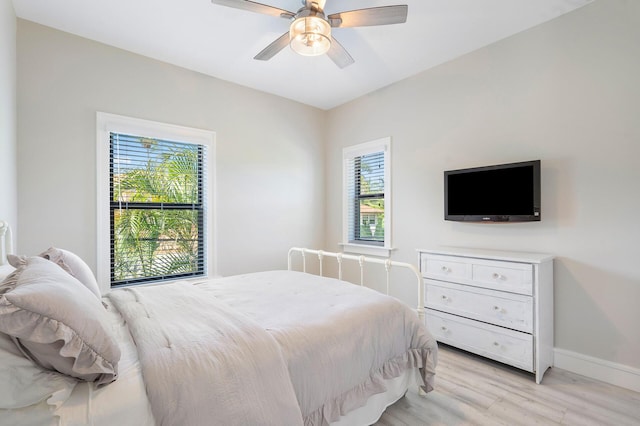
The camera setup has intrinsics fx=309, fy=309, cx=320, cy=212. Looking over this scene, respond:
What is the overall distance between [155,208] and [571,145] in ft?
12.2

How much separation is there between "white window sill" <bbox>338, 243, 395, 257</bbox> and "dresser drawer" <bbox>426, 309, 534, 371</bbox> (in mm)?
956

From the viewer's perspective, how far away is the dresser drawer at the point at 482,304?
89.4 inches

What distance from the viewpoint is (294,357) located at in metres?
1.32

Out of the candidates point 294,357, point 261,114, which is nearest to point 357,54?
point 261,114

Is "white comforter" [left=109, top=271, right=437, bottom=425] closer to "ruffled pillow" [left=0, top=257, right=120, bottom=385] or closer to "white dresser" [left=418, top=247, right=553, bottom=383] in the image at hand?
"ruffled pillow" [left=0, top=257, right=120, bottom=385]

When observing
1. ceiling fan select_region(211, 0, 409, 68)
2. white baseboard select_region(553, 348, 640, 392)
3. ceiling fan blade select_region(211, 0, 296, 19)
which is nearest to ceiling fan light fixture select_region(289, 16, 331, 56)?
ceiling fan select_region(211, 0, 409, 68)

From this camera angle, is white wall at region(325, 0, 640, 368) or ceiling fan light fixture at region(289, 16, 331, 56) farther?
white wall at region(325, 0, 640, 368)

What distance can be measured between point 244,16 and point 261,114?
146 cm

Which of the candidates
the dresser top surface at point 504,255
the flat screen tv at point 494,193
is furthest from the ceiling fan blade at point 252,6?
the dresser top surface at point 504,255

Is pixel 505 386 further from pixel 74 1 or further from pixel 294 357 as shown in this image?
pixel 74 1

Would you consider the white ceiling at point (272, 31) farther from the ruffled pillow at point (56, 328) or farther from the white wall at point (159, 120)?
the ruffled pillow at point (56, 328)

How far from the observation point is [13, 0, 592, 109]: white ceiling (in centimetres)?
229

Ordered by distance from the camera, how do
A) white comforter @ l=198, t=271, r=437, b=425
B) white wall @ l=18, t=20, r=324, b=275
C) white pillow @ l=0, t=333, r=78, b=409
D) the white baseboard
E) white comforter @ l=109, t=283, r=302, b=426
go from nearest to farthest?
1. white pillow @ l=0, t=333, r=78, b=409
2. white comforter @ l=109, t=283, r=302, b=426
3. white comforter @ l=198, t=271, r=437, b=425
4. the white baseboard
5. white wall @ l=18, t=20, r=324, b=275

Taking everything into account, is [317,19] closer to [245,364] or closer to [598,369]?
[245,364]
